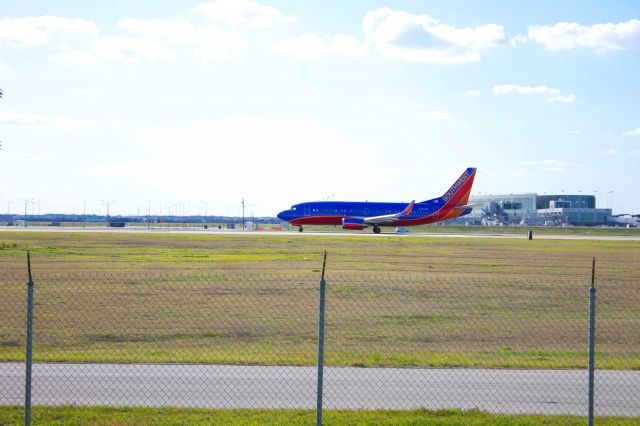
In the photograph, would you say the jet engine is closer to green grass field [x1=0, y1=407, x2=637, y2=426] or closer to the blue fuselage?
the blue fuselage

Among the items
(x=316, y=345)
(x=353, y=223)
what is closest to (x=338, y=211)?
(x=353, y=223)

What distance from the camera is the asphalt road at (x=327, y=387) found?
10.7 meters

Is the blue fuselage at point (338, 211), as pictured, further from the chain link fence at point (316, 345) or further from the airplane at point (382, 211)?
the chain link fence at point (316, 345)

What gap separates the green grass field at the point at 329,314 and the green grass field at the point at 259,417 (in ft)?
11.1

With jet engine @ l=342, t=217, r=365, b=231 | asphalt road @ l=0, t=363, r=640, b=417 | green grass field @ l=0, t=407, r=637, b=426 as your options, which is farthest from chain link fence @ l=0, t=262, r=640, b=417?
jet engine @ l=342, t=217, r=365, b=231

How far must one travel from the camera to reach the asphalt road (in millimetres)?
10672

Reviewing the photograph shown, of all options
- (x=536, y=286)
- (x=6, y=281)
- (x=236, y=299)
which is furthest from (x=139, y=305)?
(x=536, y=286)

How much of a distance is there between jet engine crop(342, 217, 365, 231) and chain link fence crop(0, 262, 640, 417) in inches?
2578

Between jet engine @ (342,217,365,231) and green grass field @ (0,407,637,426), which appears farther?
jet engine @ (342,217,365,231)

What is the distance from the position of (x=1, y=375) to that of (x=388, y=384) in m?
6.23

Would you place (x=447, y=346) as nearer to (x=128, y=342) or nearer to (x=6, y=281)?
(x=128, y=342)

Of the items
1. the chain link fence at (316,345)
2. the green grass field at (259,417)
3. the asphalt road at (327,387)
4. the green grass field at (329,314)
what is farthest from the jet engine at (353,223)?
the green grass field at (259,417)

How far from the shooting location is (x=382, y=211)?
96.4 metres

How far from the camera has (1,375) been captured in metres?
12.0
